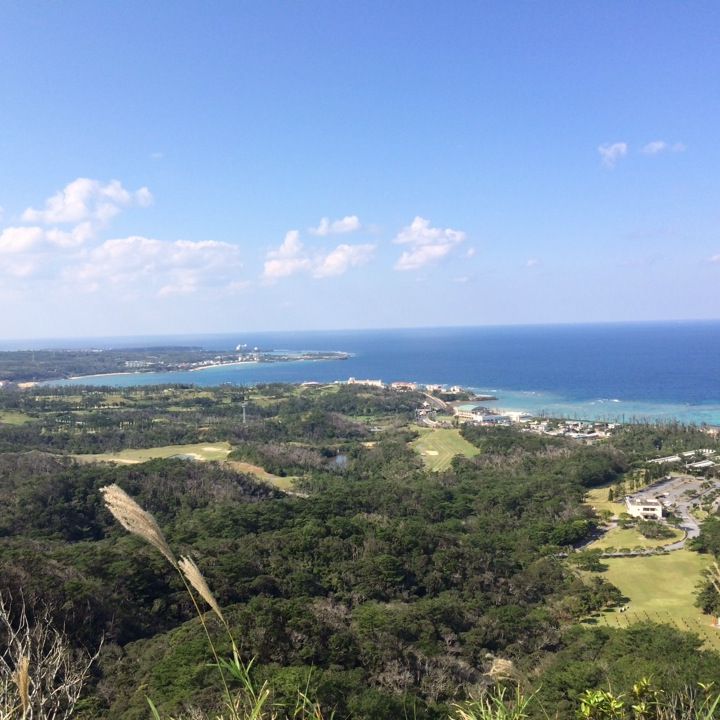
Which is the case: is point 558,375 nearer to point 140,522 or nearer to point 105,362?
point 140,522

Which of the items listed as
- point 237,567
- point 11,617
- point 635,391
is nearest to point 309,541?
point 237,567

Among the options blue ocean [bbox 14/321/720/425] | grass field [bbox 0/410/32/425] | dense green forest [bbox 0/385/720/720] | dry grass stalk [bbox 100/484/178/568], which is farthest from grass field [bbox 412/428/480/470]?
grass field [bbox 0/410/32/425]

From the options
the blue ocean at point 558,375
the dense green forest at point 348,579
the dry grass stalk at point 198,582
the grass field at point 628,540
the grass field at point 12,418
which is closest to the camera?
the dry grass stalk at point 198,582

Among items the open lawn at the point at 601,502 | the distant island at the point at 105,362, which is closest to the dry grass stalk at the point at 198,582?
the open lawn at the point at 601,502

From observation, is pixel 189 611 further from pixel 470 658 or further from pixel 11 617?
pixel 470 658

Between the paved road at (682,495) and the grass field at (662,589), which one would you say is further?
the paved road at (682,495)

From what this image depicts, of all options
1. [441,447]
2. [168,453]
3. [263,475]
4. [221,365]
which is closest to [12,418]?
[168,453]

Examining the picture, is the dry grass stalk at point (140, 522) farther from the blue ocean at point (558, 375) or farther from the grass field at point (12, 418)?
the blue ocean at point (558, 375)

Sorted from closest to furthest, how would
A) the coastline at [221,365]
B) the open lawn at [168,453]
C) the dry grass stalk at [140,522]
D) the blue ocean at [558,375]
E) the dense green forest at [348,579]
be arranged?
the dry grass stalk at [140,522]
the dense green forest at [348,579]
the open lawn at [168,453]
the blue ocean at [558,375]
the coastline at [221,365]
